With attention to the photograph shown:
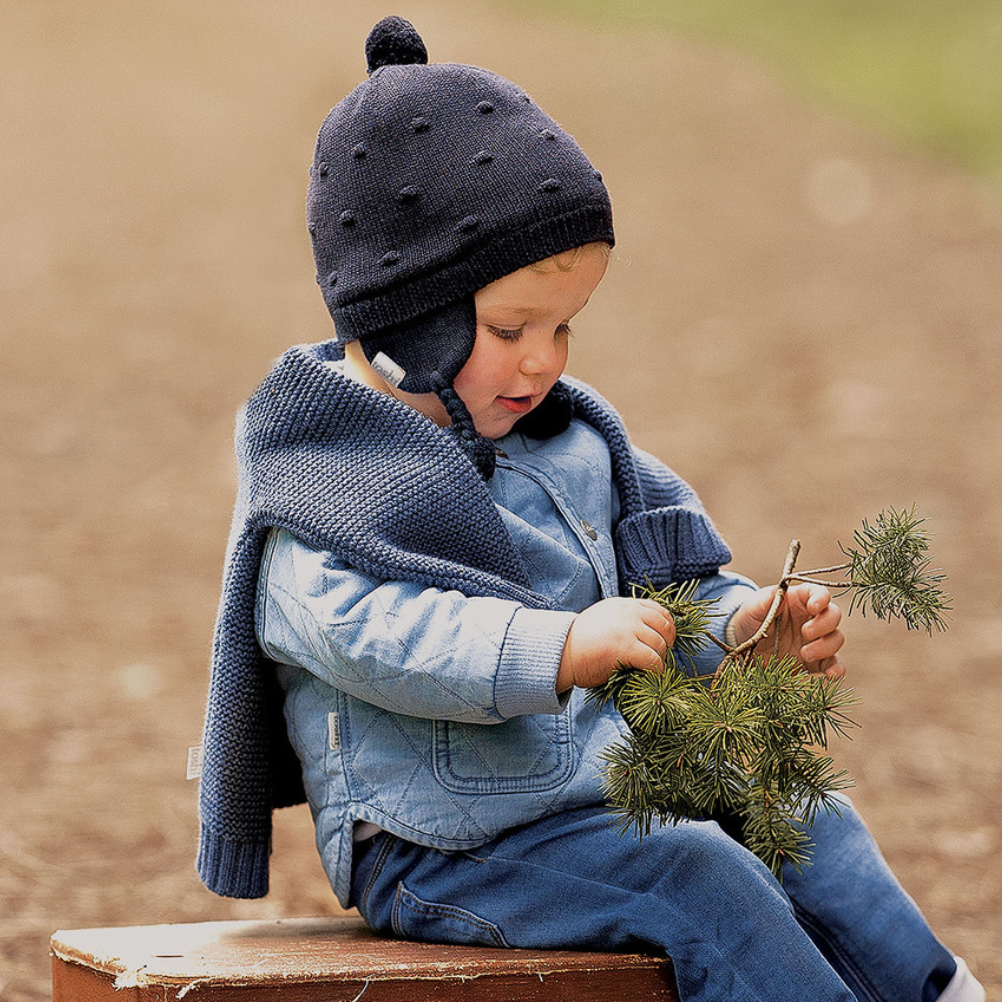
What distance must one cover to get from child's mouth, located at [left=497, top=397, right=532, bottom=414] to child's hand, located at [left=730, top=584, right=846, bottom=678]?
447mm

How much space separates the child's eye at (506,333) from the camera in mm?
2160

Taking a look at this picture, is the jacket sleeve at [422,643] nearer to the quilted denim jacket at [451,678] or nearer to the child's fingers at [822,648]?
the quilted denim jacket at [451,678]

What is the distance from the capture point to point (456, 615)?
2.00 m

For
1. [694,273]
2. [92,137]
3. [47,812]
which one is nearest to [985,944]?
[47,812]

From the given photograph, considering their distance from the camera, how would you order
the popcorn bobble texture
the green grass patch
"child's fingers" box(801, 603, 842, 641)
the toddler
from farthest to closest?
the green grass patch
"child's fingers" box(801, 603, 842, 641)
the popcorn bobble texture
the toddler

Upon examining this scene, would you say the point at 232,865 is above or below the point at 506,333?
below

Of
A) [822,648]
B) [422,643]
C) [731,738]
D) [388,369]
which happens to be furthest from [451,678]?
[822,648]

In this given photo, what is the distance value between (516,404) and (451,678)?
449mm

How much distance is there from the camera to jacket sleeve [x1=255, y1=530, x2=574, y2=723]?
1.95 meters

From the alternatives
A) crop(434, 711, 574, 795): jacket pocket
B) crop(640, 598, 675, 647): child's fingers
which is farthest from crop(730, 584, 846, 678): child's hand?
crop(434, 711, 574, 795): jacket pocket

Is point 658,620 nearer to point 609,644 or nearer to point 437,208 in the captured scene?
point 609,644

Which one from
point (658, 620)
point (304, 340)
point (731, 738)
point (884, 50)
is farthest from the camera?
point (884, 50)

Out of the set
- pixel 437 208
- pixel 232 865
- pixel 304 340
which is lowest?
pixel 232 865

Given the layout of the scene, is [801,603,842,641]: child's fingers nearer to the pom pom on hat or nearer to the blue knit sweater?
the blue knit sweater
